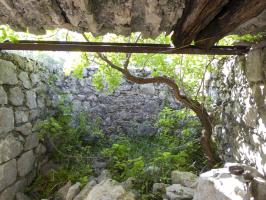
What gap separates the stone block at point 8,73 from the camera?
11.5 feet

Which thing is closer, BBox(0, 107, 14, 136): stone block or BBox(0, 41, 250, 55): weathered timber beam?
BBox(0, 41, 250, 55): weathered timber beam

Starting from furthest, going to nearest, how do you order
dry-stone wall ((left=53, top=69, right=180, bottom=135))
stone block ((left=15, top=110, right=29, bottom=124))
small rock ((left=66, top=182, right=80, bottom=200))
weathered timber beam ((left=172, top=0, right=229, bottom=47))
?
dry-stone wall ((left=53, top=69, right=180, bottom=135)) → stone block ((left=15, top=110, right=29, bottom=124)) → small rock ((left=66, top=182, right=80, bottom=200)) → weathered timber beam ((left=172, top=0, right=229, bottom=47))

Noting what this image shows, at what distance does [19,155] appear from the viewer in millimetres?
3818

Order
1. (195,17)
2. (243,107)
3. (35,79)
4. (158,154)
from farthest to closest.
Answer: (158,154)
(35,79)
(243,107)
(195,17)

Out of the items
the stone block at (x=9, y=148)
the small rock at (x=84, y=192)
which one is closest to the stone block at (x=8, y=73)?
the stone block at (x=9, y=148)

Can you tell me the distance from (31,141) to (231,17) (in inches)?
138

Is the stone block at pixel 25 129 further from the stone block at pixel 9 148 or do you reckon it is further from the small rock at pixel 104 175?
the small rock at pixel 104 175

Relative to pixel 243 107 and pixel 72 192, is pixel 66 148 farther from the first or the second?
pixel 243 107

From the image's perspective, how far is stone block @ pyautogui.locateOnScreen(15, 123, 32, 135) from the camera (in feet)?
12.6

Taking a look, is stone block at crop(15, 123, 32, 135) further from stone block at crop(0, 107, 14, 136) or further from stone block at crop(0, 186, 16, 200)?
stone block at crop(0, 186, 16, 200)

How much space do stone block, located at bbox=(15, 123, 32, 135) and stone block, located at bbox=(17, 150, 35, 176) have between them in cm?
32

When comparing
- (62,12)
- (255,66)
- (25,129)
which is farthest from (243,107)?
A: (25,129)

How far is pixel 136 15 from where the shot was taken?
6.17ft

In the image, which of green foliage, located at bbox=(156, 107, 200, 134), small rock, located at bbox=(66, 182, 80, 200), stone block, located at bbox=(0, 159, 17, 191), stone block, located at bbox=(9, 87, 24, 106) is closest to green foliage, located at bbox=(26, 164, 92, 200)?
small rock, located at bbox=(66, 182, 80, 200)
